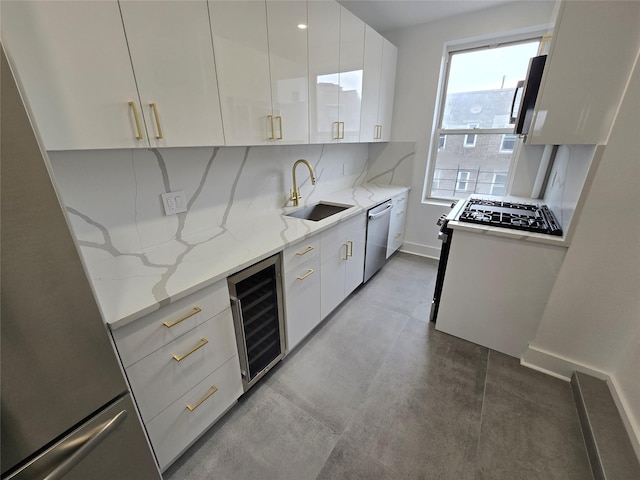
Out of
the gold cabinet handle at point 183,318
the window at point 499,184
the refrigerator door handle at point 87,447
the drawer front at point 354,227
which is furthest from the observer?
the window at point 499,184

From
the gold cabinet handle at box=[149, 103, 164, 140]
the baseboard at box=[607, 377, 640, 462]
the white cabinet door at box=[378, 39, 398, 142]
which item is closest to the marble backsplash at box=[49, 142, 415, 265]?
the gold cabinet handle at box=[149, 103, 164, 140]

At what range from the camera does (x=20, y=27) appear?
780mm

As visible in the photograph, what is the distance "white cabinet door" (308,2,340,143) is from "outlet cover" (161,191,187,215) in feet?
3.21

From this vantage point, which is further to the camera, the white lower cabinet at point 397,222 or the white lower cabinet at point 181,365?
the white lower cabinet at point 397,222

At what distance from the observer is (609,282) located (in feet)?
4.74

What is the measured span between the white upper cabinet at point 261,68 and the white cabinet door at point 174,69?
7 centimetres

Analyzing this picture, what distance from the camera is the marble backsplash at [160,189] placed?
3.92ft

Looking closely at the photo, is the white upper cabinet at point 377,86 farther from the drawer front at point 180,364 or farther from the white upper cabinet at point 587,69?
the drawer front at point 180,364

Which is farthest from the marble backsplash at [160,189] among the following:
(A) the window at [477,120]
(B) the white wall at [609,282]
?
(B) the white wall at [609,282]

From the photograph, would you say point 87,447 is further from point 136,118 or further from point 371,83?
point 371,83

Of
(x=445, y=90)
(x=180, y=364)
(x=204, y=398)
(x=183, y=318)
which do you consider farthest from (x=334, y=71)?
(x=204, y=398)

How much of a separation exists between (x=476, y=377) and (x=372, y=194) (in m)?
1.84

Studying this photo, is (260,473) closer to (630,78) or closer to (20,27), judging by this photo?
(20,27)

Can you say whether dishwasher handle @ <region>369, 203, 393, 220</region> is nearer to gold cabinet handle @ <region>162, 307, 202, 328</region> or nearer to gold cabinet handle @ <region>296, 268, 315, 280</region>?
gold cabinet handle @ <region>296, 268, 315, 280</region>
